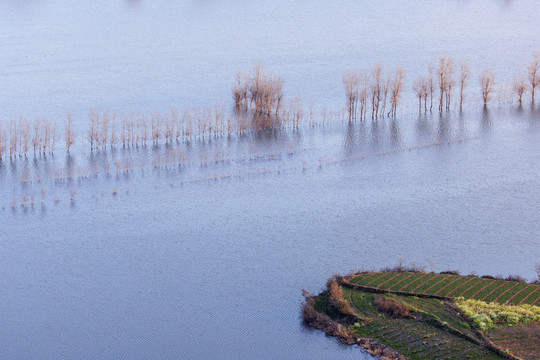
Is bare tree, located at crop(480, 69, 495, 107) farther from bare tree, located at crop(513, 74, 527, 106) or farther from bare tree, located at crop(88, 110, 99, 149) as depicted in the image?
bare tree, located at crop(88, 110, 99, 149)

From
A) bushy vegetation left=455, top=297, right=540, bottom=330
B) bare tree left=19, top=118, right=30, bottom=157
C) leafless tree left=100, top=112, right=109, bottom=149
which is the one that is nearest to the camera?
bushy vegetation left=455, top=297, right=540, bottom=330

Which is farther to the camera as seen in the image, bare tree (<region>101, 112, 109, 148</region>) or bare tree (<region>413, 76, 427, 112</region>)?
bare tree (<region>413, 76, 427, 112</region>)

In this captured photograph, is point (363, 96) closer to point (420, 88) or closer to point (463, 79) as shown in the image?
point (420, 88)

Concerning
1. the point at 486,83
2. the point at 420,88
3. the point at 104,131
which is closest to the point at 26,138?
the point at 104,131

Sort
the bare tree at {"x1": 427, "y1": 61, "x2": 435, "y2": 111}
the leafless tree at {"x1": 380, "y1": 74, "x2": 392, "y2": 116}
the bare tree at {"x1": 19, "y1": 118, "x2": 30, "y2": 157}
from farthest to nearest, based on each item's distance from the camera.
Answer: the bare tree at {"x1": 427, "y1": 61, "x2": 435, "y2": 111}, the leafless tree at {"x1": 380, "y1": 74, "x2": 392, "y2": 116}, the bare tree at {"x1": 19, "y1": 118, "x2": 30, "y2": 157}

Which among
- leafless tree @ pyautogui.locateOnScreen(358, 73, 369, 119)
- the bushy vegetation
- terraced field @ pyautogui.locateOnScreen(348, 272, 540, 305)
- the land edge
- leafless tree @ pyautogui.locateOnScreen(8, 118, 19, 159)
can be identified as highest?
leafless tree @ pyautogui.locateOnScreen(358, 73, 369, 119)

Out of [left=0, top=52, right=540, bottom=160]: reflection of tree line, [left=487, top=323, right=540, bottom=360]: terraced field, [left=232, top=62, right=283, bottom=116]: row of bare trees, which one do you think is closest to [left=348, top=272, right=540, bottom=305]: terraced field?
[left=487, top=323, right=540, bottom=360]: terraced field

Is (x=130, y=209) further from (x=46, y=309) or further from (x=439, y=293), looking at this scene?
(x=439, y=293)
